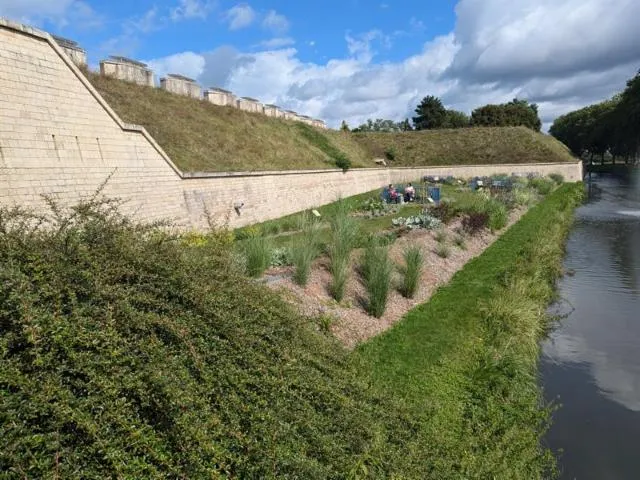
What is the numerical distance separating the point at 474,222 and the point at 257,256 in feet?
30.9

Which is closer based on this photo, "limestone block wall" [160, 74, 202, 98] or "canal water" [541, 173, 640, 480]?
"canal water" [541, 173, 640, 480]

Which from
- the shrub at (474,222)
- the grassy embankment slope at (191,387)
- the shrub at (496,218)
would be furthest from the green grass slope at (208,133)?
the grassy embankment slope at (191,387)

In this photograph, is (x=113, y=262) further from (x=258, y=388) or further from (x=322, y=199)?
(x=322, y=199)

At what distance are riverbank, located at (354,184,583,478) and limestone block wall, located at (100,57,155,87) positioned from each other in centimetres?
1844

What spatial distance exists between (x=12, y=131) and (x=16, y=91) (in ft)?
3.22

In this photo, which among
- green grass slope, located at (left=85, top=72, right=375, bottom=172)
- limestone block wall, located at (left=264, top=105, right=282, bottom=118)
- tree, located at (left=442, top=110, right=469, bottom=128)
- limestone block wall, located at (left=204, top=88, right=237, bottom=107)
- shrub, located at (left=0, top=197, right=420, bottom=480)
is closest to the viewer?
shrub, located at (left=0, top=197, right=420, bottom=480)

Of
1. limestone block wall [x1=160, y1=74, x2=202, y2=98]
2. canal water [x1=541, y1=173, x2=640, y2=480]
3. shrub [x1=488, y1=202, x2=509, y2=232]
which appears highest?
limestone block wall [x1=160, y1=74, x2=202, y2=98]

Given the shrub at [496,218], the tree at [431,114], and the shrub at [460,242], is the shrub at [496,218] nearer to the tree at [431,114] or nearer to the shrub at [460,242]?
the shrub at [460,242]

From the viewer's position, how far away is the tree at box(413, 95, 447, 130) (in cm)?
7081

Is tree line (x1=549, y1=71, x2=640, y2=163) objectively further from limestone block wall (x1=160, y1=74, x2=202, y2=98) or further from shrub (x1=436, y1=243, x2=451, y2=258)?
shrub (x1=436, y1=243, x2=451, y2=258)

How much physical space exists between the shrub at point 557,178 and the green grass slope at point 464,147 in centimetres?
319

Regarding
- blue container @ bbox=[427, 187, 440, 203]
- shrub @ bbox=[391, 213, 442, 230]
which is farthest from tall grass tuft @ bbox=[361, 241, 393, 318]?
blue container @ bbox=[427, 187, 440, 203]

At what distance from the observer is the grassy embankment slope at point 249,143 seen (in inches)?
748

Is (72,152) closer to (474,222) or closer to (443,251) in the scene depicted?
(443,251)
